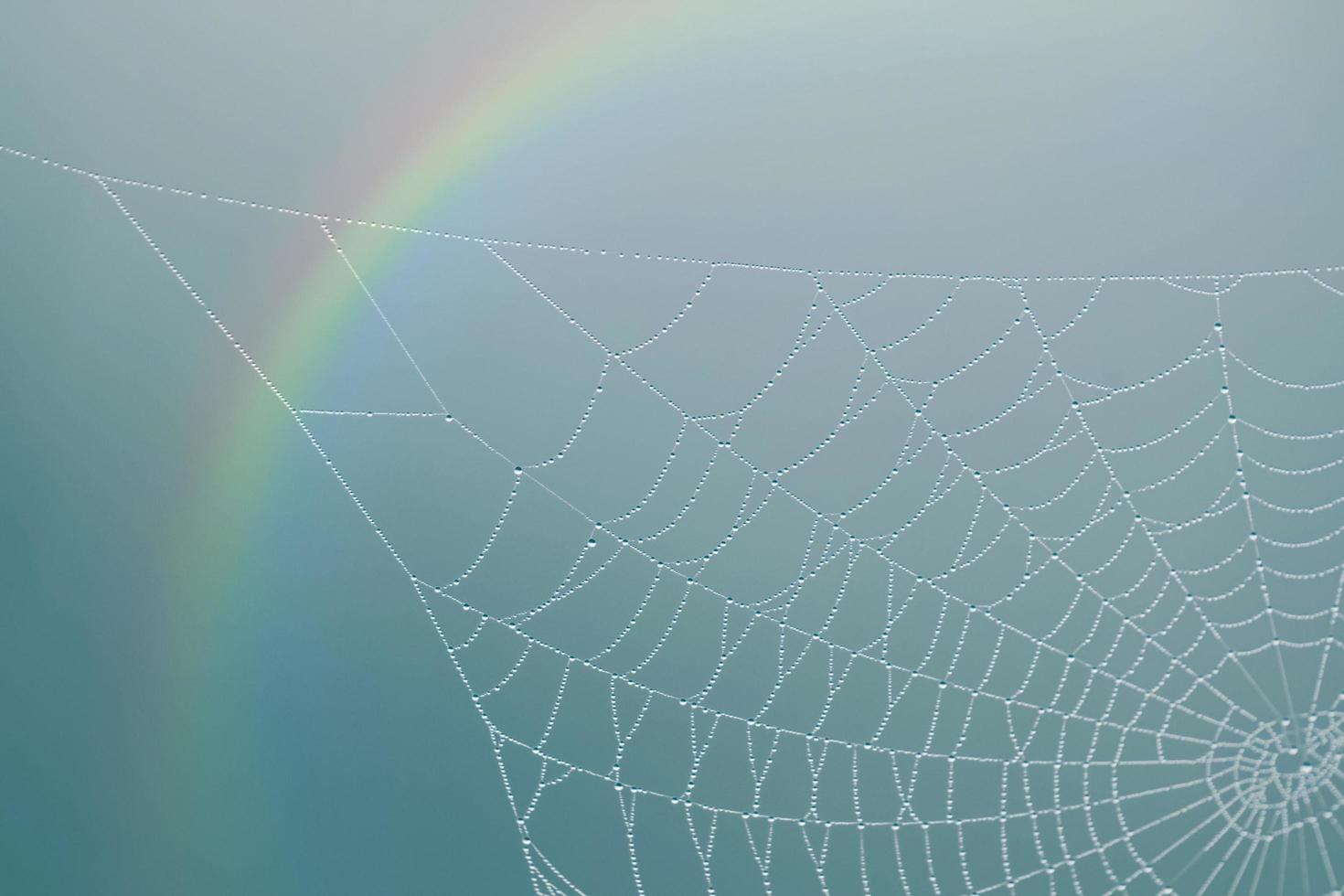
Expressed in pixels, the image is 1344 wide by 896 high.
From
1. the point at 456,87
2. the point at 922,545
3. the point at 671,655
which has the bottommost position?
the point at 671,655

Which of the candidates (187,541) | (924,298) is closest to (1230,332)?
(924,298)

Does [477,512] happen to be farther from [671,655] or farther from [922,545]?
[922,545]

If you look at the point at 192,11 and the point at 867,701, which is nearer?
the point at 192,11

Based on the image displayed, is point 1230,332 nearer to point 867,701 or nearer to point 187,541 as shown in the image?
point 867,701

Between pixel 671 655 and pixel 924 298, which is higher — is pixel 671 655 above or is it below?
below

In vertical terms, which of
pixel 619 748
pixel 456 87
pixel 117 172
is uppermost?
pixel 456 87

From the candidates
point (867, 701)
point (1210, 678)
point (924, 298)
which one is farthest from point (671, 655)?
point (1210, 678)
